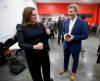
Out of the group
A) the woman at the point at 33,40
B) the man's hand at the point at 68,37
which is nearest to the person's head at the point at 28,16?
the woman at the point at 33,40

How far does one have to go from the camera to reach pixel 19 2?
20.3 ft

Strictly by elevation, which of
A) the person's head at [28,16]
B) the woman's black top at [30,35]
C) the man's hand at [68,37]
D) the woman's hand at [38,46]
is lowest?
the man's hand at [68,37]

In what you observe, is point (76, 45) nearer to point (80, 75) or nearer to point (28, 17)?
point (80, 75)

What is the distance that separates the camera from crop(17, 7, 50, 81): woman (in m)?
2.16

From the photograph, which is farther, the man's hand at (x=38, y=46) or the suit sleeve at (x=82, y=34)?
the suit sleeve at (x=82, y=34)

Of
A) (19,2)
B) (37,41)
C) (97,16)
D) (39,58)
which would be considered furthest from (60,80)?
(97,16)

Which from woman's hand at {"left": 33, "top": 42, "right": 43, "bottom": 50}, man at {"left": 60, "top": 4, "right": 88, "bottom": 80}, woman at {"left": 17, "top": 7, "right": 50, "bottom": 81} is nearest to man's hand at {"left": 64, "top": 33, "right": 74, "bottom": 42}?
man at {"left": 60, "top": 4, "right": 88, "bottom": 80}

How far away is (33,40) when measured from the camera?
226 centimetres

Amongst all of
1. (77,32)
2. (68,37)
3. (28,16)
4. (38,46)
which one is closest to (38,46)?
(38,46)

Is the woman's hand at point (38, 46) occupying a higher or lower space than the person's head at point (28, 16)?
lower

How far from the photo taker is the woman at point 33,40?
7.09 ft

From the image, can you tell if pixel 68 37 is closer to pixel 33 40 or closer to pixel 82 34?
pixel 82 34

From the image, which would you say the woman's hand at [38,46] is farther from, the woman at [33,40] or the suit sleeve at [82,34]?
the suit sleeve at [82,34]

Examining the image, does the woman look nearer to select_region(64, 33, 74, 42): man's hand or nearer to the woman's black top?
the woman's black top
